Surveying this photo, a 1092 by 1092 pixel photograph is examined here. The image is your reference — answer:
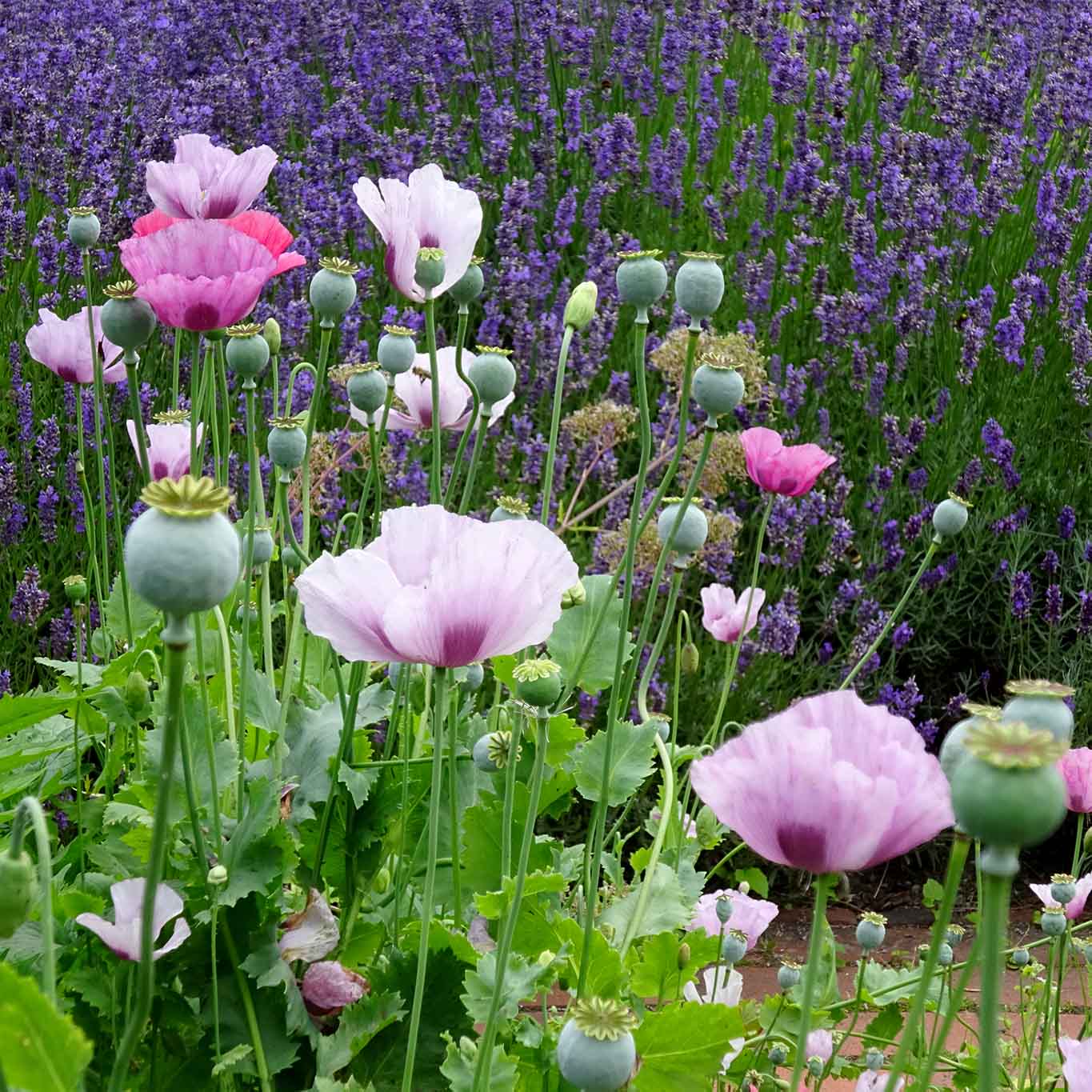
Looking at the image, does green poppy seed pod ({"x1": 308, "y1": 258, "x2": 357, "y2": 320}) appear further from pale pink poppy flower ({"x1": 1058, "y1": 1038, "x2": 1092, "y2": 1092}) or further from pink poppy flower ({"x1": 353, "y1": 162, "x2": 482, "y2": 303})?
pale pink poppy flower ({"x1": 1058, "y1": 1038, "x2": 1092, "y2": 1092})

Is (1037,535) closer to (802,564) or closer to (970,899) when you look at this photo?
(802,564)

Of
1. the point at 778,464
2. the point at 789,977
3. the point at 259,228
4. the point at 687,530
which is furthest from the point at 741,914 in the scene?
the point at 259,228

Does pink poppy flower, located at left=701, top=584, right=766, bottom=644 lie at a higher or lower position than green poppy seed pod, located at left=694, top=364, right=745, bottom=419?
lower

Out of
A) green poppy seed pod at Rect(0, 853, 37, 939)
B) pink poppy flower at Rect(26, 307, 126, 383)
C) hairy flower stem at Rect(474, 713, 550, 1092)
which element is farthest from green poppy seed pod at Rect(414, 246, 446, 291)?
green poppy seed pod at Rect(0, 853, 37, 939)

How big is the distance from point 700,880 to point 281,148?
140 inches

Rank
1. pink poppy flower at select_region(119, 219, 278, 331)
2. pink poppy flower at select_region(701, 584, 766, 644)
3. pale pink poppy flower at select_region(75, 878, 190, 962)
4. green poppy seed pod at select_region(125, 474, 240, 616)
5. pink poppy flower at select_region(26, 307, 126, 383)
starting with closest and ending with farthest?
green poppy seed pod at select_region(125, 474, 240, 616), pale pink poppy flower at select_region(75, 878, 190, 962), pink poppy flower at select_region(119, 219, 278, 331), pink poppy flower at select_region(26, 307, 126, 383), pink poppy flower at select_region(701, 584, 766, 644)

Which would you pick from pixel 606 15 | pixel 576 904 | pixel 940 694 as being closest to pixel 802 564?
pixel 940 694

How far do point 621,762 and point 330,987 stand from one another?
0.32 m

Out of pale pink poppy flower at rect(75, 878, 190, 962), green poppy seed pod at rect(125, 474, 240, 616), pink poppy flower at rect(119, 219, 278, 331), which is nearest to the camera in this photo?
green poppy seed pod at rect(125, 474, 240, 616)

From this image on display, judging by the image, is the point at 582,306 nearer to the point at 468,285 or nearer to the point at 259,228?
the point at 468,285

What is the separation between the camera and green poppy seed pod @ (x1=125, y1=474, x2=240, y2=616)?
554mm

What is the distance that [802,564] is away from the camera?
352 cm

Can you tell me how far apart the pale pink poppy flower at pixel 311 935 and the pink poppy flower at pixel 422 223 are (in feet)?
1.67

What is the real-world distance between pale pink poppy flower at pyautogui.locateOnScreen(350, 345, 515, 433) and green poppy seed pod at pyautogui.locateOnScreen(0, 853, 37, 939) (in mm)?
804
